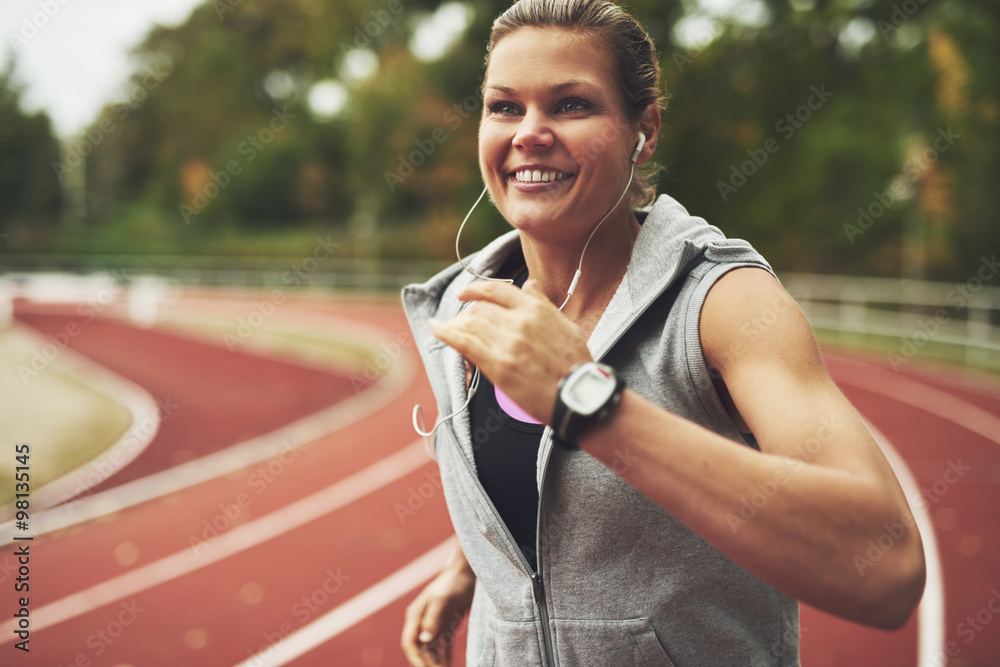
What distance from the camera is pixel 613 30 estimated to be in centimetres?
158

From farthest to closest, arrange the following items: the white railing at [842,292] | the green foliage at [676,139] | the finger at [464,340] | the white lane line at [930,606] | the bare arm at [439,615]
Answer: the green foliage at [676,139]
the white railing at [842,292]
the white lane line at [930,606]
the bare arm at [439,615]
the finger at [464,340]

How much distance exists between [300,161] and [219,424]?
32.5 metres

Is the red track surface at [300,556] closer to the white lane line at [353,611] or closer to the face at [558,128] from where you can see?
the white lane line at [353,611]

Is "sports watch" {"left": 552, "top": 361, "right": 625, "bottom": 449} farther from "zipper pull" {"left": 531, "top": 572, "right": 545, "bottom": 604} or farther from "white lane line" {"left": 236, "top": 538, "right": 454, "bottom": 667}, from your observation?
"white lane line" {"left": 236, "top": 538, "right": 454, "bottom": 667}

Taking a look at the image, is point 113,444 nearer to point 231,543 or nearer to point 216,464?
point 216,464

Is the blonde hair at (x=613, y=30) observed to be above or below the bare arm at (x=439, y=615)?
above

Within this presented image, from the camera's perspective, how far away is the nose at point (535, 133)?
5.04 feet

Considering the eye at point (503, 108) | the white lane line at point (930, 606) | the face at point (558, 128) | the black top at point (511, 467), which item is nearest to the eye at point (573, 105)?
the face at point (558, 128)

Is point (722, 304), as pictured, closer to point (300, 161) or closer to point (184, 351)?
point (184, 351)

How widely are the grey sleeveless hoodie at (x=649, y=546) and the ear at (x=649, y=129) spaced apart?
206mm

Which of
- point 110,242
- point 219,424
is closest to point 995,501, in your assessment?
point 219,424

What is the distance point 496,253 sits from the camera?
6.57 feet

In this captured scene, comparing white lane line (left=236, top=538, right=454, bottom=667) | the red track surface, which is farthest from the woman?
the red track surface

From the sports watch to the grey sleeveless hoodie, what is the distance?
9.8 inches
